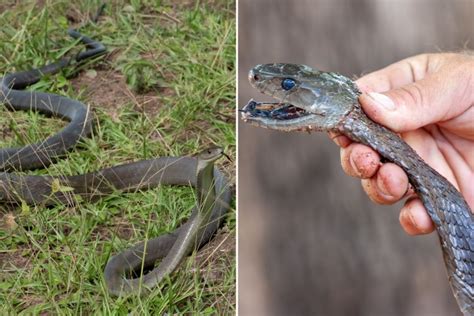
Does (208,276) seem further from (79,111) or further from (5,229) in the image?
(79,111)

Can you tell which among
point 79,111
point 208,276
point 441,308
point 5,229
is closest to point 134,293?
point 208,276

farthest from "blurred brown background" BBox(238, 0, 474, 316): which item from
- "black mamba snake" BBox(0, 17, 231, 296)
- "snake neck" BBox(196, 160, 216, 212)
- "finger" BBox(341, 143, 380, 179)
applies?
"snake neck" BBox(196, 160, 216, 212)

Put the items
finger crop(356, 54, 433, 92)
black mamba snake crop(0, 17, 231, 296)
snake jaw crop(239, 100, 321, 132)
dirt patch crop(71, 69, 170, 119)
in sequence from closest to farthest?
snake jaw crop(239, 100, 321, 132)
finger crop(356, 54, 433, 92)
black mamba snake crop(0, 17, 231, 296)
dirt patch crop(71, 69, 170, 119)

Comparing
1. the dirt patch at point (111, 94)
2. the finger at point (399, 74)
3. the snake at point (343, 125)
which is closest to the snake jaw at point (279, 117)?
the snake at point (343, 125)

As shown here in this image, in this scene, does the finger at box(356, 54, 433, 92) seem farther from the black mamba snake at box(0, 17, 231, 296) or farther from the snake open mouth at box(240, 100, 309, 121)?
the black mamba snake at box(0, 17, 231, 296)

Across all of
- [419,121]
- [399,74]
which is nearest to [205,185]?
[399,74]

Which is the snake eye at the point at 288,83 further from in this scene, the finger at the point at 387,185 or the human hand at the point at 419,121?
the finger at the point at 387,185

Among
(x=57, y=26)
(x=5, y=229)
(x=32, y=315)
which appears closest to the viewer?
(x=32, y=315)
